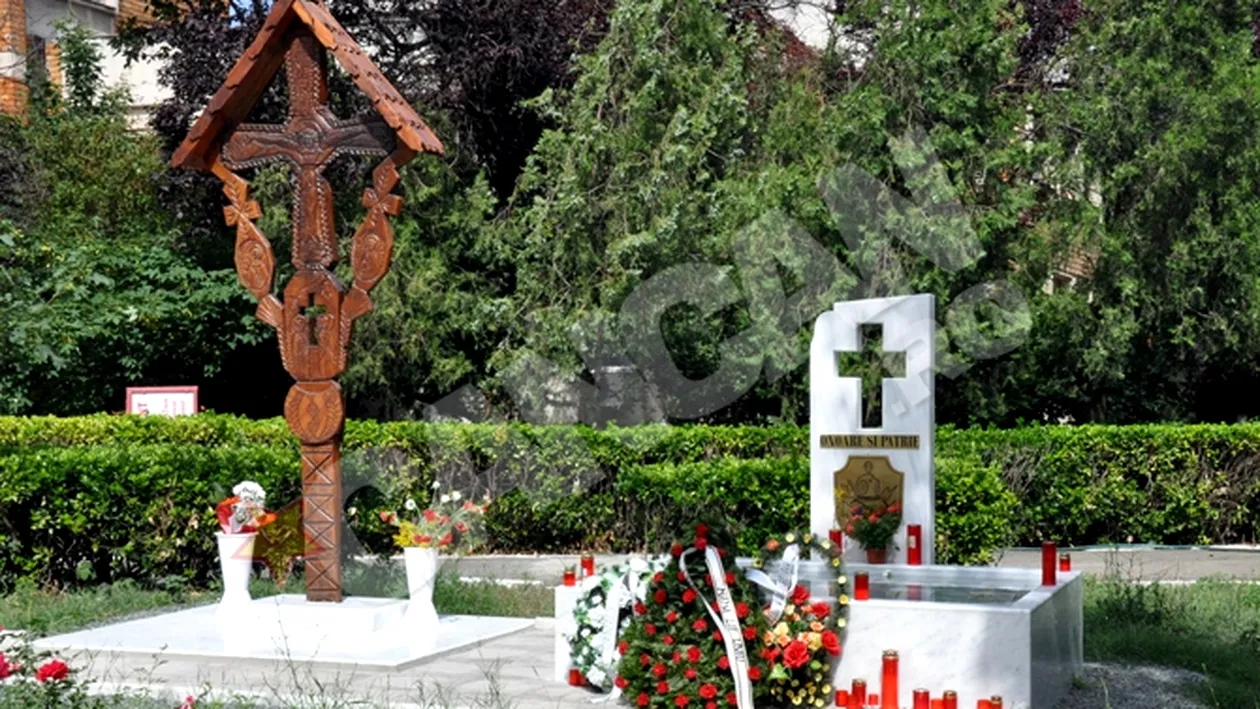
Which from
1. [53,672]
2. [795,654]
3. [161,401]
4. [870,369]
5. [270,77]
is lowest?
[795,654]

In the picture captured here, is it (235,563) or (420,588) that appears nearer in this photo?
(420,588)

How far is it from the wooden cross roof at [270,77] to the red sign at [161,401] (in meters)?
9.04

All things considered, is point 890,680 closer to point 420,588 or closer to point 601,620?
point 601,620

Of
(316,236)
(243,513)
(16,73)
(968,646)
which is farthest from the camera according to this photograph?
(16,73)

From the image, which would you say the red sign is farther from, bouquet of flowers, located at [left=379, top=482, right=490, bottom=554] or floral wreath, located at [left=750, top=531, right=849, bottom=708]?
floral wreath, located at [left=750, top=531, right=849, bottom=708]

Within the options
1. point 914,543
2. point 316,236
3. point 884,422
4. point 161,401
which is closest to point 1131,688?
point 914,543

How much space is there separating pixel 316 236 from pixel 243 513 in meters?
2.08

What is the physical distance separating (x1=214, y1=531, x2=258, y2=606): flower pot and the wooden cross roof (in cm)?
263

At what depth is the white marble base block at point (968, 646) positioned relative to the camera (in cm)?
785

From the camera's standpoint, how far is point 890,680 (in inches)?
310

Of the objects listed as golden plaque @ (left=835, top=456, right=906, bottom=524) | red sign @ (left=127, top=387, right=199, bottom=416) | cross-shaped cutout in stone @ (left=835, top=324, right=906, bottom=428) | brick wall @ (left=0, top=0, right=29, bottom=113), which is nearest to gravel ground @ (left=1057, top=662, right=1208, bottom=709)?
golden plaque @ (left=835, top=456, right=906, bottom=524)

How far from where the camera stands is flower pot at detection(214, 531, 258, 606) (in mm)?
10727

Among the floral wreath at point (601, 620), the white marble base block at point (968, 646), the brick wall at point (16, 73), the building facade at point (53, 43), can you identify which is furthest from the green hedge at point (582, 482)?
the brick wall at point (16, 73)

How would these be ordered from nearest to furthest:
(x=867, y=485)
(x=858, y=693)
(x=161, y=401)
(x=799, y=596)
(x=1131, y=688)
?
(x=858, y=693), (x=799, y=596), (x=1131, y=688), (x=867, y=485), (x=161, y=401)
